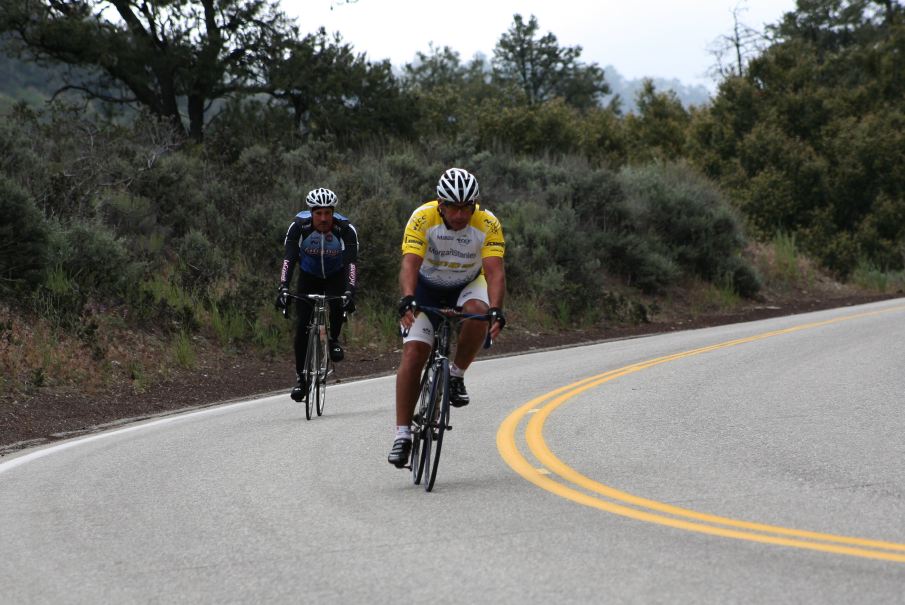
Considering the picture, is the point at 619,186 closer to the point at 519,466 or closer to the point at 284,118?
the point at 284,118

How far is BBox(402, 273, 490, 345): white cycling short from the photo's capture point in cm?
787

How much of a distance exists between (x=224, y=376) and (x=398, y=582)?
11.1 metres

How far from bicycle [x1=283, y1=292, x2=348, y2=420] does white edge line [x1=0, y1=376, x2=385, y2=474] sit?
1388 mm

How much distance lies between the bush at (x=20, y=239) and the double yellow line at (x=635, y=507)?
8.13 m

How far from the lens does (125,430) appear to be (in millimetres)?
11570

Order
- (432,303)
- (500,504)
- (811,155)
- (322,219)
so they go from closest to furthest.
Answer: (500,504)
(432,303)
(322,219)
(811,155)

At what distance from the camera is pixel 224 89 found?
29062mm

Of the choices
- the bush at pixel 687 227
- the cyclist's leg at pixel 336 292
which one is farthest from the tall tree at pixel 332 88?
the cyclist's leg at pixel 336 292

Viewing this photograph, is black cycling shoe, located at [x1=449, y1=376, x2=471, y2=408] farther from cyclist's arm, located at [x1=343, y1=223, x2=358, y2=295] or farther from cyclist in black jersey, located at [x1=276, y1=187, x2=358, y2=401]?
cyclist's arm, located at [x1=343, y1=223, x2=358, y2=295]

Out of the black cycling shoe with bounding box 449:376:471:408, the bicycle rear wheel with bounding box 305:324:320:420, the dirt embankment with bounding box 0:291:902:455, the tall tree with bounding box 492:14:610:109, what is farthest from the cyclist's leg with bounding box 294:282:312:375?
the tall tree with bounding box 492:14:610:109

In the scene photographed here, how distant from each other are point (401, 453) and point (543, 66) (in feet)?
241

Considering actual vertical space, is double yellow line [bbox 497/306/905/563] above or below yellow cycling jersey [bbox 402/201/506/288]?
below

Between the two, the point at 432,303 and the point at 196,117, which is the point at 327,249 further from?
the point at 196,117

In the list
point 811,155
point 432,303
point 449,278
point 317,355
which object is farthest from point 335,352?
point 811,155
